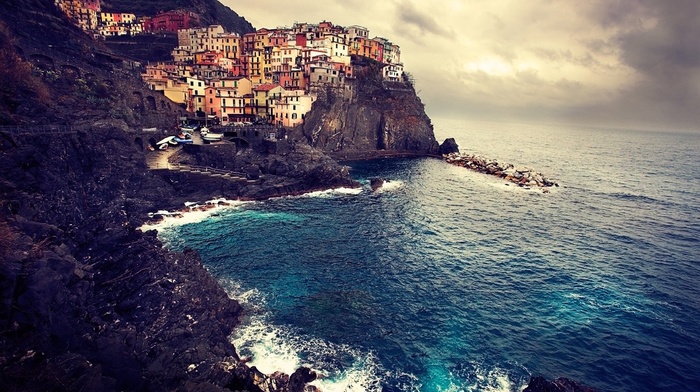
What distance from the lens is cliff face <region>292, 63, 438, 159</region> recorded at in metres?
109

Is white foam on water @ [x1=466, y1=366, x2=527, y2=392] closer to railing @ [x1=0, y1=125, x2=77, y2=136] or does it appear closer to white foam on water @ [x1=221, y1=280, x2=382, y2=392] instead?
white foam on water @ [x1=221, y1=280, x2=382, y2=392]

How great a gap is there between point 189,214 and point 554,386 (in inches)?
2287

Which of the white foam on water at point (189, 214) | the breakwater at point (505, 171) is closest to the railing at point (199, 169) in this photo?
the white foam on water at point (189, 214)

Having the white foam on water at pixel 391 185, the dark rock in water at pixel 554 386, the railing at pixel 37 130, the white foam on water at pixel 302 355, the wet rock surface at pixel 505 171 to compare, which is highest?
the railing at pixel 37 130

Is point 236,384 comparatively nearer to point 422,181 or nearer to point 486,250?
point 486,250

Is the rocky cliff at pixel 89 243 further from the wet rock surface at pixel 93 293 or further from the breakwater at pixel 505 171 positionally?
the breakwater at pixel 505 171

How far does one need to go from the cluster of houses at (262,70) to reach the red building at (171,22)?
1092 cm

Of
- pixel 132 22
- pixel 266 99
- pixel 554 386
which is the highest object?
pixel 132 22

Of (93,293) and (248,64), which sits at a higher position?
(248,64)

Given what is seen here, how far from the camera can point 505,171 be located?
108m

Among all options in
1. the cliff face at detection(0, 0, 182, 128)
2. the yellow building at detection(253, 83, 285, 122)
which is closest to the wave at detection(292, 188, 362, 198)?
the yellow building at detection(253, 83, 285, 122)

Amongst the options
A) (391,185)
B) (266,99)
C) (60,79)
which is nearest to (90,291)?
(60,79)

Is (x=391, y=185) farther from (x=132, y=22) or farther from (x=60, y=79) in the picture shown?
(x=132, y=22)

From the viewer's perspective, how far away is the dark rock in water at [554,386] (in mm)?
25875
